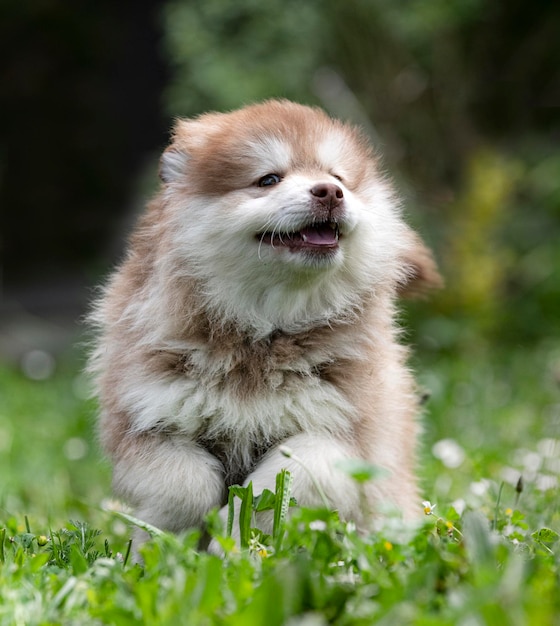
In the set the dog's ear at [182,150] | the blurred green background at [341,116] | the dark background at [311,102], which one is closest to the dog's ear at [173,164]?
the dog's ear at [182,150]

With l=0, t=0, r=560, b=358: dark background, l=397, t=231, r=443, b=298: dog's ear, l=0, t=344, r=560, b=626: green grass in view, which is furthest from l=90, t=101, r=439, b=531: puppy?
l=0, t=0, r=560, b=358: dark background

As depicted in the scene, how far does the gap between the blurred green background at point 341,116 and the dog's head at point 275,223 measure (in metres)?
2.28

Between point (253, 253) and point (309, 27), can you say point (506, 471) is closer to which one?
point (253, 253)

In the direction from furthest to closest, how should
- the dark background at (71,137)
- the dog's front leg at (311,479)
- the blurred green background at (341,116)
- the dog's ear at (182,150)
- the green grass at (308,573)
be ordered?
the dark background at (71,137), the blurred green background at (341,116), the dog's ear at (182,150), the dog's front leg at (311,479), the green grass at (308,573)

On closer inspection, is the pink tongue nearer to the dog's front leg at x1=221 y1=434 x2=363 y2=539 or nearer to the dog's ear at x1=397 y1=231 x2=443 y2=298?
the dog's ear at x1=397 y1=231 x2=443 y2=298

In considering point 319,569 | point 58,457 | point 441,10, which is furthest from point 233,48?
point 319,569

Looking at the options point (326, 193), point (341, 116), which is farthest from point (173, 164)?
point (341, 116)

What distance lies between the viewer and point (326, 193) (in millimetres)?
2854

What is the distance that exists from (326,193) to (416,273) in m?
0.63

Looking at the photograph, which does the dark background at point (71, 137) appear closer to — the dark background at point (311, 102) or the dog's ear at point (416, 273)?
the dark background at point (311, 102)

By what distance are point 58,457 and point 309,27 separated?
417cm

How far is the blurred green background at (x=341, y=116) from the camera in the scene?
255 inches

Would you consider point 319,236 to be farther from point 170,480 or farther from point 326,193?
point 170,480

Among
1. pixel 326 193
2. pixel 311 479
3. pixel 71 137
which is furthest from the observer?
pixel 71 137
